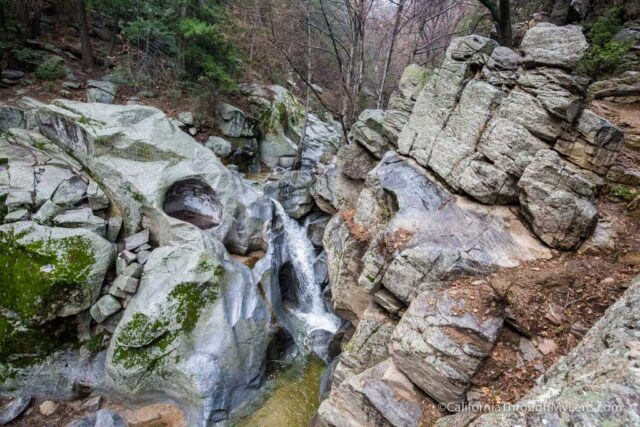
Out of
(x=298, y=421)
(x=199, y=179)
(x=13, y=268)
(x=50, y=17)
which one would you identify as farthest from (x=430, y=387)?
(x=50, y=17)

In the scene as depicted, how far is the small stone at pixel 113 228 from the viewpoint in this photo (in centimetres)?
890

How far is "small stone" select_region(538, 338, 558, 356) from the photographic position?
5094 mm

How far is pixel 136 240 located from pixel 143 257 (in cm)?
68

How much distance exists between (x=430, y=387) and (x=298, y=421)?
4.17 m

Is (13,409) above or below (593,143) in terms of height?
below

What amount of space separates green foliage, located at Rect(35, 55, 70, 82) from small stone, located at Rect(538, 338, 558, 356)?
19.5 metres

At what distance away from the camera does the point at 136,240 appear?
8.98 metres

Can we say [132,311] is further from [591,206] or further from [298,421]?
[591,206]

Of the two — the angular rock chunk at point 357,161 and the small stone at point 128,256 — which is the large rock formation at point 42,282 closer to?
the small stone at point 128,256

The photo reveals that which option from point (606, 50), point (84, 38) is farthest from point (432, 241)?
point (84, 38)

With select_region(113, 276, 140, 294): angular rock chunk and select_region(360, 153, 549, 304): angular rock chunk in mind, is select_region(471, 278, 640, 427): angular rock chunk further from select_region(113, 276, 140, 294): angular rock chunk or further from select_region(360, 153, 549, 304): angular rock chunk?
select_region(113, 276, 140, 294): angular rock chunk

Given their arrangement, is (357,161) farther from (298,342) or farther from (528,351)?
(528,351)

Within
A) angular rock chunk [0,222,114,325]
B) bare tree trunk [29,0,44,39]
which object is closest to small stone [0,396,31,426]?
angular rock chunk [0,222,114,325]

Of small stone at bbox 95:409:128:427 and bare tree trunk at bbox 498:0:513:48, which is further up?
bare tree trunk at bbox 498:0:513:48
